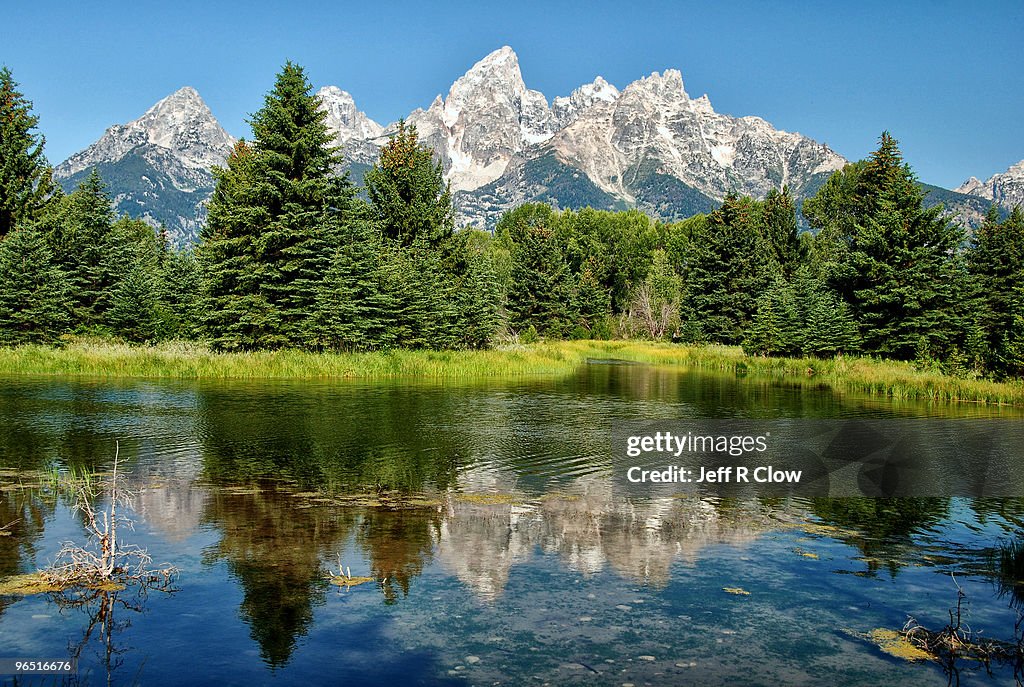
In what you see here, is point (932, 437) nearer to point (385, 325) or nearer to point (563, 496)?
point (563, 496)

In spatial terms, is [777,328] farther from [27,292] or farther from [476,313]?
[27,292]

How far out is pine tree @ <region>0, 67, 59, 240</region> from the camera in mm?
49938

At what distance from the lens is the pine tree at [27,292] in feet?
135

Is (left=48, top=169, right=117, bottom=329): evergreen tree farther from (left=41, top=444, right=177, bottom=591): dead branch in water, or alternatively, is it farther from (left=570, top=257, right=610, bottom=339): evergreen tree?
(left=41, top=444, right=177, bottom=591): dead branch in water

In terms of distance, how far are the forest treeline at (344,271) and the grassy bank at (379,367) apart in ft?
8.52

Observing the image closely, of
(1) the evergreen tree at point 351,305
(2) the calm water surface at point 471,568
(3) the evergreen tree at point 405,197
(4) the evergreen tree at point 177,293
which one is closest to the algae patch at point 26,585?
(2) the calm water surface at point 471,568

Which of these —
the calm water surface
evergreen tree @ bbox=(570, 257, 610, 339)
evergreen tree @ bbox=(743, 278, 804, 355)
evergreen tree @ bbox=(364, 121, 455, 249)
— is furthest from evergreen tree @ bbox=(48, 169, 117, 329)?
evergreen tree @ bbox=(743, 278, 804, 355)

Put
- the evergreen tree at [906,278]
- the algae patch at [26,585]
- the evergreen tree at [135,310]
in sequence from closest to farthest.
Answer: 1. the algae patch at [26,585]
2. the evergreen tree at [906,278]
3. the evergreen tree at [135,310]

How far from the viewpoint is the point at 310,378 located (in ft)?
120

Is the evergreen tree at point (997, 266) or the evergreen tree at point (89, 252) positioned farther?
the evergreen tree at point (997, 266)

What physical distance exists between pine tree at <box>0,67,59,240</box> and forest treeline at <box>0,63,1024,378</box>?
0.31 feet

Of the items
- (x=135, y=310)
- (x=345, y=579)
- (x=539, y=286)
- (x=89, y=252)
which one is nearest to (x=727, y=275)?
(x=539, y=286)

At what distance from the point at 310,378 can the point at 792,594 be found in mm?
30437

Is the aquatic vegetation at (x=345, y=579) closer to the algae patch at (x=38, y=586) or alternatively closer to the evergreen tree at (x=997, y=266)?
the algae patch at (x=38, y=586)
